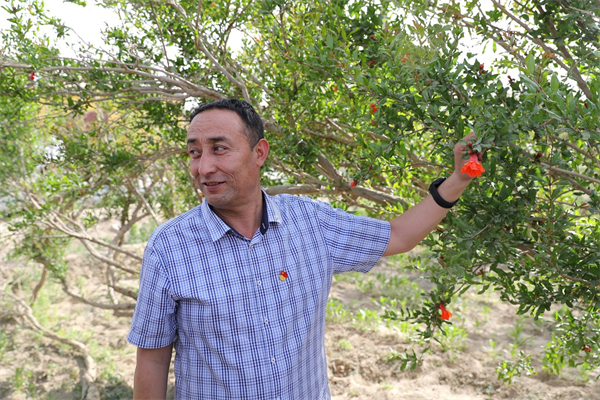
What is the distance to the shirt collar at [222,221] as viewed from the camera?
1518mm

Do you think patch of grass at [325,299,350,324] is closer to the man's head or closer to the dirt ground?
the dirt ground

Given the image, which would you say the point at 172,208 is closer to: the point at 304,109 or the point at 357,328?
the point at 357,328

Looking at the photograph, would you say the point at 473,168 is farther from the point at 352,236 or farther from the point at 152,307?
the point at 152,307

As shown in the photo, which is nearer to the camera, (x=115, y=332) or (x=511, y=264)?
(x=511, y=264)

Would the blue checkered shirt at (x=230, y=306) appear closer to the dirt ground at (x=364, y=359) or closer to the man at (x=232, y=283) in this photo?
the man at (x=232, y=283)

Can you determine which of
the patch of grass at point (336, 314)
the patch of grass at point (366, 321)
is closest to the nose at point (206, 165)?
the patch of grass at point (366, 321)

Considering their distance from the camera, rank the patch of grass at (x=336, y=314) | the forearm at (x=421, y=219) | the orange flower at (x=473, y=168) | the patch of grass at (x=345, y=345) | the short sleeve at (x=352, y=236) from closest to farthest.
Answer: the orange flower at (x=473, y=168) → the forearm at (x=421, y=219) → the short sleeve at (x=352, y=236) → the patch of grass at (x=345, y=345) → the patch of grass at (x=336, y=314)

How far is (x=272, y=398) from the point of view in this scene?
1.51m

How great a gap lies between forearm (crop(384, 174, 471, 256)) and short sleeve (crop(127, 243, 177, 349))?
77 cm

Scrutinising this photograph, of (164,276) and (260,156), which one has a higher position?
(260,156)

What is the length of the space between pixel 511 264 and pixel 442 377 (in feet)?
8.80

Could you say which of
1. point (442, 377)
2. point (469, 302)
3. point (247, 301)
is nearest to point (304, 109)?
point (247, 301)

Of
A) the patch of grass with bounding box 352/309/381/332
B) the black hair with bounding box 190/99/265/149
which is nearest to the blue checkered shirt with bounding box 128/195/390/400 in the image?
the black hair with bounding box 190/99/265/149

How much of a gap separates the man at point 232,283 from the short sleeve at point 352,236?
92mm
